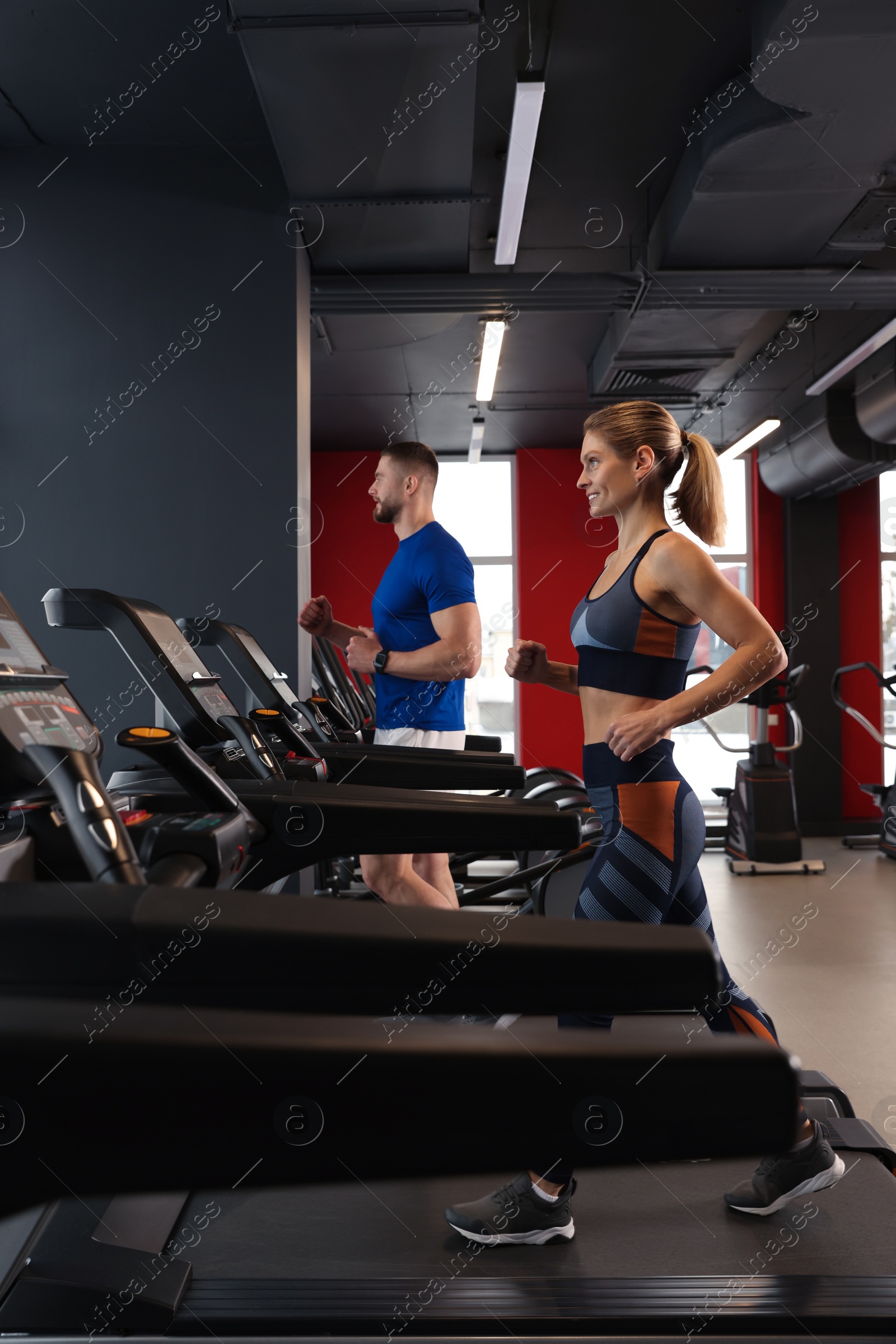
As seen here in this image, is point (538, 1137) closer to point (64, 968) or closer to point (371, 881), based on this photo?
point (64, 968)

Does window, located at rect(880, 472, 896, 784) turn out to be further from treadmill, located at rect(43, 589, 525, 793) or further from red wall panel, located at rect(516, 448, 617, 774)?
treadmill, located at rect(43, 589, 525, 793)

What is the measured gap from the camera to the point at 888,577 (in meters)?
8.01

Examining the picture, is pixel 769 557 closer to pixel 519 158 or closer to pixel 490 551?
pixel 490 551

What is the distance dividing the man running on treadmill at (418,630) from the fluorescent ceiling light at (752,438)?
4.12 m

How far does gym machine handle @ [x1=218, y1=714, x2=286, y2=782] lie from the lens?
1.71 metres

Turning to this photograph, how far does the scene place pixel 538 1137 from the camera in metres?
0.64

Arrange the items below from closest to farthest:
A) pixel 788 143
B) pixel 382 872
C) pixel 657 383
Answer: pixel 382 872, pixel 788 143, pixel 657 383

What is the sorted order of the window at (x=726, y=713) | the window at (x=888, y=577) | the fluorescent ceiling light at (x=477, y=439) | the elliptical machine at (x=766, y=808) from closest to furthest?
the elliptical machine at (x=766, y=808) < the fluorescent ceiling light at (x=477, y=439) < the window at (x=888, y=577) < the window at (x=726, y=713)

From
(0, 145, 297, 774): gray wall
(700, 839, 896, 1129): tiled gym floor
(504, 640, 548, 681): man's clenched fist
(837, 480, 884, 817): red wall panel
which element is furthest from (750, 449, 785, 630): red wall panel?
(504, 640, 548, 681): man's clenched fist

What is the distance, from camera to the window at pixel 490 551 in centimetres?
881

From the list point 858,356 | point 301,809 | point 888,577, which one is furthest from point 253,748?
point 888,577

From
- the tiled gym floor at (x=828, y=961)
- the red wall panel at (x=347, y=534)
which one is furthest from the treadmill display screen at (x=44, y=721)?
the red wall panel at (x=347, y=534)

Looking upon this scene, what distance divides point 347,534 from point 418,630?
5953 millimetres

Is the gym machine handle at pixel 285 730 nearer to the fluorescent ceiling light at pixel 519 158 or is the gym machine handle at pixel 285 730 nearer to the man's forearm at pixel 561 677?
the man's forearm at pixel 561 677
